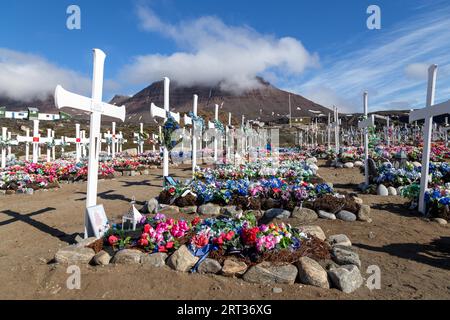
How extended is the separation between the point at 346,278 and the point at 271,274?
102 cm

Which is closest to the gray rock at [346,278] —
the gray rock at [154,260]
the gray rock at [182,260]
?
the gray rock at [182,260]

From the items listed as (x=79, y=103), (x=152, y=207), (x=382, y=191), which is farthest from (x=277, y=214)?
(x=382, y=191)

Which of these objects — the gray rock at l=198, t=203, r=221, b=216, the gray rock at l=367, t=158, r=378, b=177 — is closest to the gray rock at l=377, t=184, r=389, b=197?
the gray rock at l=367, t=158, r=378, b=177

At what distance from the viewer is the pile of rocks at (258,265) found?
14.9 ft

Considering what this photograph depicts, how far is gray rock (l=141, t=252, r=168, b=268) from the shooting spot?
517 centimetres

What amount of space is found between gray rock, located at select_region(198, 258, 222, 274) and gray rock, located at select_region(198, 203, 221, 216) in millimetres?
4141

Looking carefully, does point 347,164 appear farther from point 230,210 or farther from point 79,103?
point 79,103

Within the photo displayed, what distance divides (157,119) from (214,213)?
5073 millimetres

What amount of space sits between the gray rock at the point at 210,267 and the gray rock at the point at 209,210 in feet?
13.6

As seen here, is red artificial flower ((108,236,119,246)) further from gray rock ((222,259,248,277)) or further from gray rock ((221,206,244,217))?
gray rock ((221,206,244,217))

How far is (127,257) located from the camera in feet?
17.4

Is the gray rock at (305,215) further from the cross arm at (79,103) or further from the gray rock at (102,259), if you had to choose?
the cross arm at (79,103)
